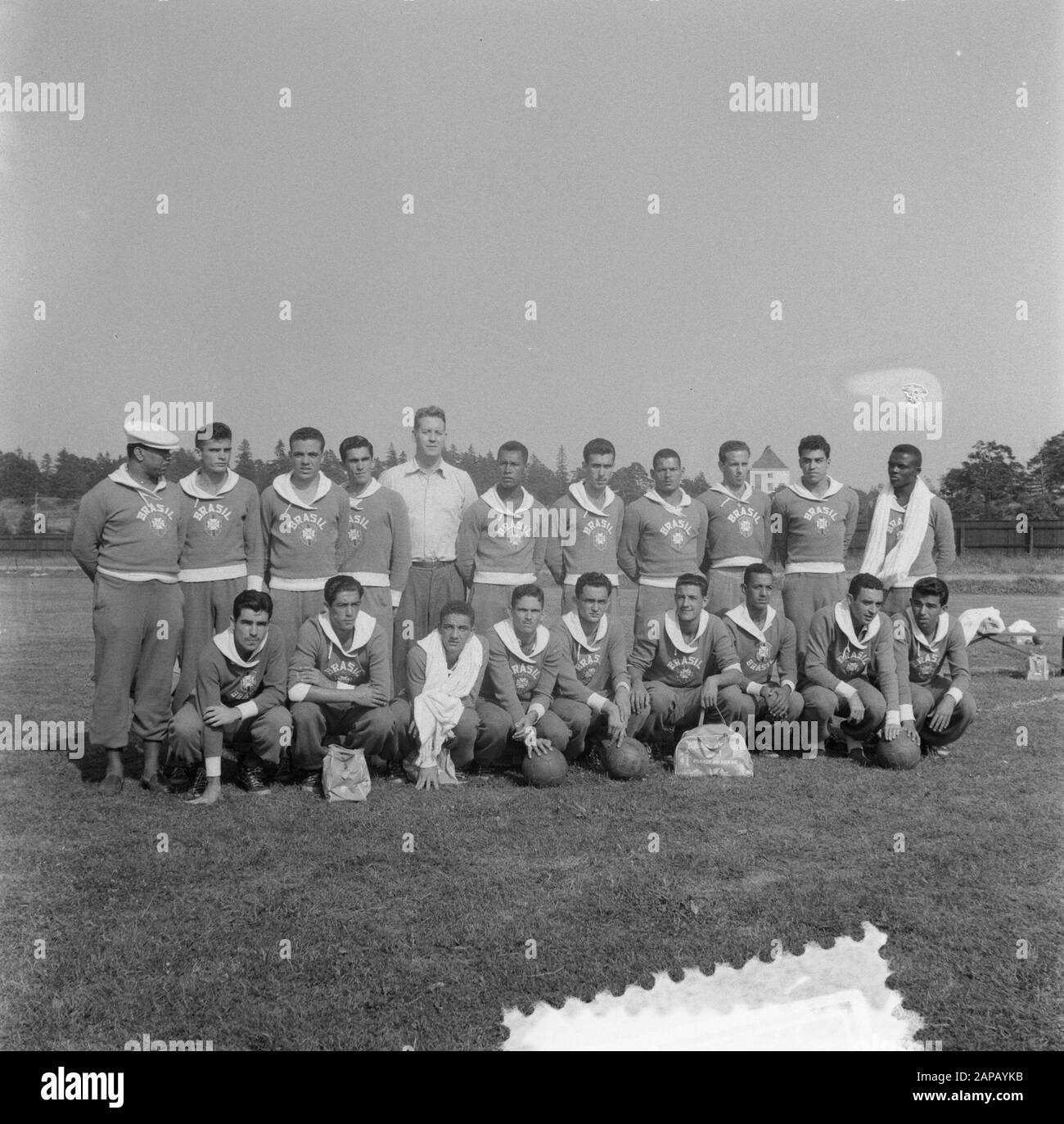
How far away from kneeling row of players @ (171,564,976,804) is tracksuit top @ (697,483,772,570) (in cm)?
27

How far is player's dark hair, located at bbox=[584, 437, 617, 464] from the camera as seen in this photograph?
6688 mm

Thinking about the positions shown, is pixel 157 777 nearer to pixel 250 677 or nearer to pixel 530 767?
pixel 250 677

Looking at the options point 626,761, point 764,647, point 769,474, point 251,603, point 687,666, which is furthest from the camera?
point 769,474

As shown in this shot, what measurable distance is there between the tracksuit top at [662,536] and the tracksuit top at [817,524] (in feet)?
2.00

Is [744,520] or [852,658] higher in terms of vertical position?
[744,520]

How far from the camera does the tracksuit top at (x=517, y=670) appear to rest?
6059 mm

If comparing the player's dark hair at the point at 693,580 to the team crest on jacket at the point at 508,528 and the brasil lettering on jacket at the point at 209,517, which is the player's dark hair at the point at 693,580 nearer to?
the team crest on jacket at the point at 508,528

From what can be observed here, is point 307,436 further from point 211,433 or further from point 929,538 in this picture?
point 929,538

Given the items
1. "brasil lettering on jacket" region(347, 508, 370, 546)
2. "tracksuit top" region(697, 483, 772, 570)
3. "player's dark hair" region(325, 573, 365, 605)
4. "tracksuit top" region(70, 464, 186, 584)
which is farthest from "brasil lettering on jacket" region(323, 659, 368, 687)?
"tracksuit top" region(697, 483, 772, 570)

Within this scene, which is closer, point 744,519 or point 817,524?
point 817,524

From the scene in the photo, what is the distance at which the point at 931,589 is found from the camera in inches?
258

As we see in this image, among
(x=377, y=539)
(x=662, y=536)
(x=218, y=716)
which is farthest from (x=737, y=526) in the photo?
(x=218, y=716)

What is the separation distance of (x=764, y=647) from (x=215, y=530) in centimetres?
368
